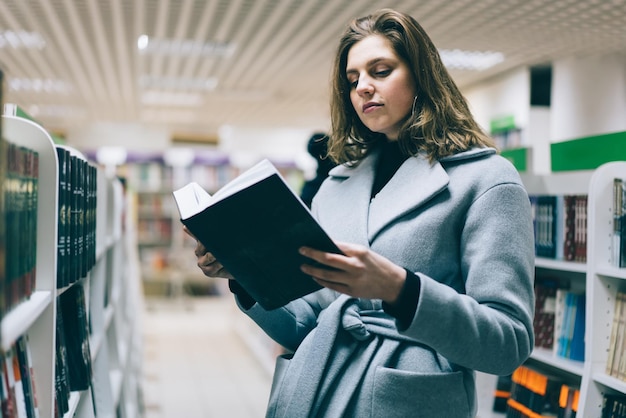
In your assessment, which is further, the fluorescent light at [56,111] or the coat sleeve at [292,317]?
the fluorescent light at [56,111]

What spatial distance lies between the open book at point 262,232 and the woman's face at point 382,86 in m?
0.35

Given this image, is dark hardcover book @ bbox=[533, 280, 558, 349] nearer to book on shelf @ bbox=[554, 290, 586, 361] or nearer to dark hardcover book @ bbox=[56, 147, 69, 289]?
book on shelf @ bbox=[554, 290, 586, 361]

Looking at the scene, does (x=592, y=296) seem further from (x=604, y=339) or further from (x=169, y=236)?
(x=169, y=236)

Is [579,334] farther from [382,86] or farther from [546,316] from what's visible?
[382,86]

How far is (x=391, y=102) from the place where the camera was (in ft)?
4.43

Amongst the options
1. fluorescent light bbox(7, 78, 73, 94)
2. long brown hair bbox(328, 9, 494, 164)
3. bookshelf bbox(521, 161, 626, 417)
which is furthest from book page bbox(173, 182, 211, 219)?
fluorescent light bbox(7, 78, 73, 94)

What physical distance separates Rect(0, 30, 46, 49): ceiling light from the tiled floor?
10.9 ft

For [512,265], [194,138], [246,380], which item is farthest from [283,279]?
[194,138]

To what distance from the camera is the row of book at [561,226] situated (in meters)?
2.62

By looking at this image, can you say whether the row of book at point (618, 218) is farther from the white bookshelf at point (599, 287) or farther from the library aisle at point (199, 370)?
the library aisle at point (199, 370)

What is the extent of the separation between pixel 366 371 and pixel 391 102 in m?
0.55

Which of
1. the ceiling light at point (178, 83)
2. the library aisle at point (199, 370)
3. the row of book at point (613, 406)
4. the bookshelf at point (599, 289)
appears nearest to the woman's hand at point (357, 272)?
the bookshelf at point (599, 289)

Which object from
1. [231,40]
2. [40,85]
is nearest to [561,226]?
[231,40]

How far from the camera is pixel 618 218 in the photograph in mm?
2299
